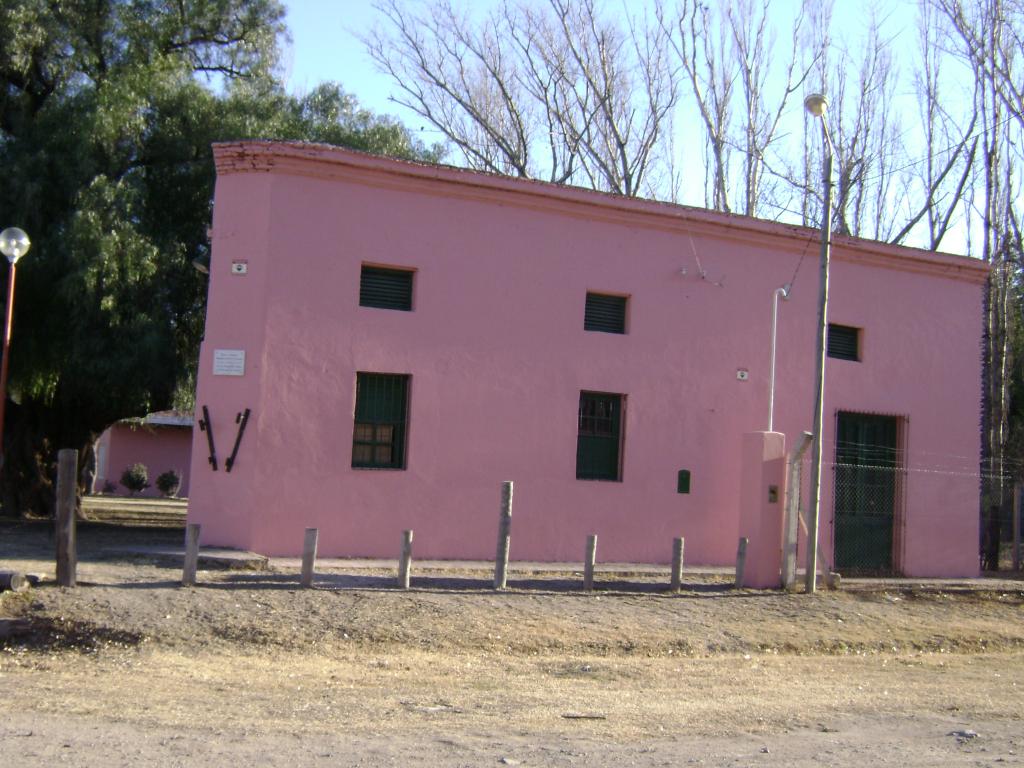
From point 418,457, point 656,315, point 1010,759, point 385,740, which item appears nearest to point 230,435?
point 418,457

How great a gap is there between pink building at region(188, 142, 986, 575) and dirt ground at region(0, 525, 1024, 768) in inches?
60.1

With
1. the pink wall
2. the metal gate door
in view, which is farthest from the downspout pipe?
the pink wall

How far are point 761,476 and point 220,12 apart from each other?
13.7 metres

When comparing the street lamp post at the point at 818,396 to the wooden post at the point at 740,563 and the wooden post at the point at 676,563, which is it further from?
the wooden post at the point at 676,563

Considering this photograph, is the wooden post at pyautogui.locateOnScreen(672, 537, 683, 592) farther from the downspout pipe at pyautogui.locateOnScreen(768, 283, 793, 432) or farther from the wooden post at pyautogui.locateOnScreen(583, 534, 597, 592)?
the downspout pipe at pyautogui.locateOnScreen(768, 283, 793, 432)

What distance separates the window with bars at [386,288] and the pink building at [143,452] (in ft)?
87.8

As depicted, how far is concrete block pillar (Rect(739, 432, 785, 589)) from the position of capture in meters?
15.1

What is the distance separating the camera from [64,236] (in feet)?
58.9

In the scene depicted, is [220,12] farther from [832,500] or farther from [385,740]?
[385,740]

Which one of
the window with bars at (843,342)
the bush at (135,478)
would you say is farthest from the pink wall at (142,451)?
the window with bars at (843,342)

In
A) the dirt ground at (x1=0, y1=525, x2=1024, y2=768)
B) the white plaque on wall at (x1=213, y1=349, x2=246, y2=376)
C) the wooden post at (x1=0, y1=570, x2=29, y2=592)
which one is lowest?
the dirt ground at (x1=0, y1=525, x2=1024, y2=768)

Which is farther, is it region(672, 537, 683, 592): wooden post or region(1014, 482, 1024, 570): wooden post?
region(1014, 482, 1024, 570): wooden post

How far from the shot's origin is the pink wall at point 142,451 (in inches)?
1622

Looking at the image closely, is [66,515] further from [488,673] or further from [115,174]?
[115,174]
